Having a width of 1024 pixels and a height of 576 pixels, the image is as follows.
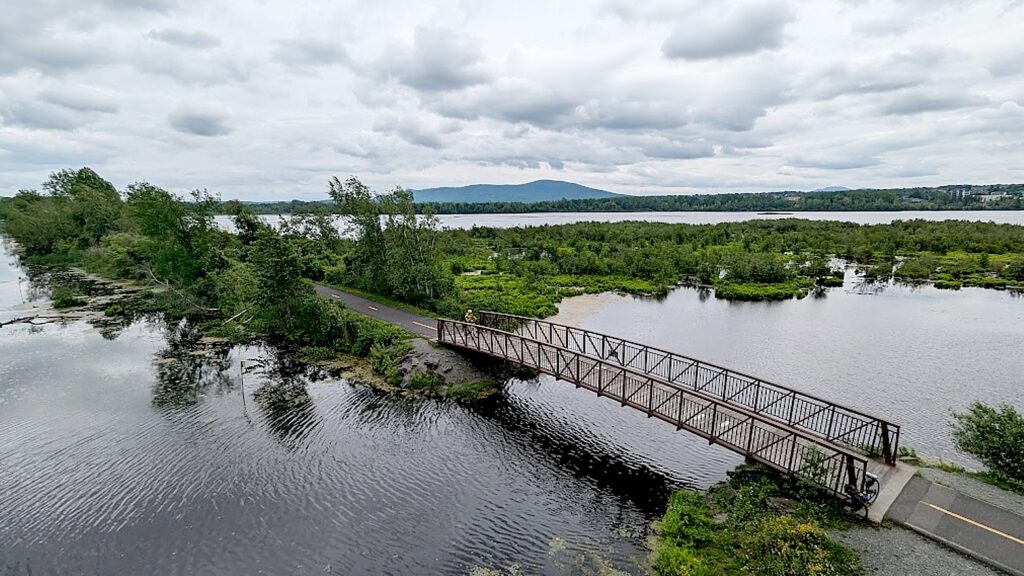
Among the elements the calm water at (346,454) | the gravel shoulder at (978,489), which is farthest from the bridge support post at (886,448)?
the calm water at (346,454)

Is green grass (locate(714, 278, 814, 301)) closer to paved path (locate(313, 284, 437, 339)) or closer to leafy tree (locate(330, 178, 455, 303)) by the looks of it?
leafy tree (locate(330, 178, 455, 303))

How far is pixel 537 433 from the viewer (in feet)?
66.8

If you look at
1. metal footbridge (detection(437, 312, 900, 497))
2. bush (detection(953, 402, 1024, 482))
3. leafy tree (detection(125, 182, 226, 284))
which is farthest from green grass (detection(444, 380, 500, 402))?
leafy tree (detection(125, 182, 226, 284))

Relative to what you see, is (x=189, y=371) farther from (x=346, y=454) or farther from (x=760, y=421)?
(x=760, y=421)

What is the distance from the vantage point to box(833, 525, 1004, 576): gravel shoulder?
10617 mm

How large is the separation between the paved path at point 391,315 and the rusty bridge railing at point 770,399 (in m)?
3.83

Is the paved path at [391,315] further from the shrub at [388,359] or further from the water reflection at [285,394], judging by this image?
the water reflection at [285,394]

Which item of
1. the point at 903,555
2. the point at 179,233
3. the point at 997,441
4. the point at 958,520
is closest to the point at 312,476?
the point at 903,555

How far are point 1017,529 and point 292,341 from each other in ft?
116

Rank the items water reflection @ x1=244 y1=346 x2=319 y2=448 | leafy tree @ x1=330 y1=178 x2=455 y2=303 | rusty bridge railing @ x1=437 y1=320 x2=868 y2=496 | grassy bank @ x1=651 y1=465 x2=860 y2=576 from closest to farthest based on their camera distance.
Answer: grassy bank @ x1=651 y1=465 x2=860 y2=576 < rusty bridge railing @ x1=437 y1=320 x2=868 y2=496 < water reflection @ x1=244 y1=346 x2=319 y2=448 < leafy tree @ x1=330 y1=178 x2=455 y2=303

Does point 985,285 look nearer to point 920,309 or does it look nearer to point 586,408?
point 920,309

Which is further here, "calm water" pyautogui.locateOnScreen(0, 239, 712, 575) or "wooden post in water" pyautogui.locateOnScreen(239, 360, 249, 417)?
"wooden post in water" pyautogui.locateOnScreen(239, 360, 249, 417)

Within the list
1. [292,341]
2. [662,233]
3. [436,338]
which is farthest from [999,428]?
[662,233]

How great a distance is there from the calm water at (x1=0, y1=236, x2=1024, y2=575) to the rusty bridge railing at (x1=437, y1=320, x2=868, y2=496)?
2.06m
